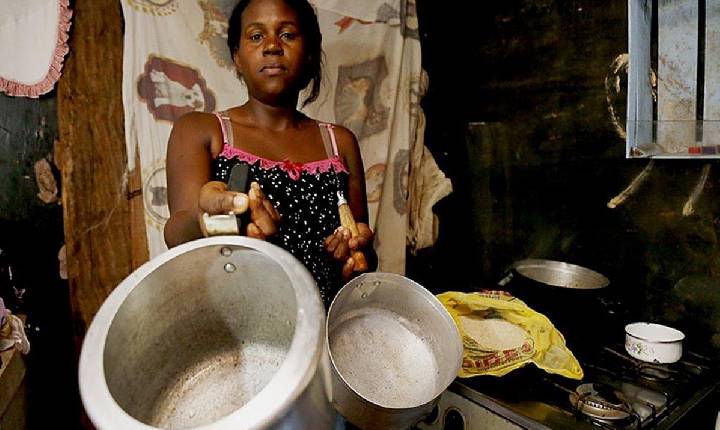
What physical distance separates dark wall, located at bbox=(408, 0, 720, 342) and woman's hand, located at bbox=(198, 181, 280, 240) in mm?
1530

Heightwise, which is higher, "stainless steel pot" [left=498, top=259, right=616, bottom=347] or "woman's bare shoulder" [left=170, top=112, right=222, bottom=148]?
"woman's bare shoulder" [left=170, top=112, right=222, bottom=148]

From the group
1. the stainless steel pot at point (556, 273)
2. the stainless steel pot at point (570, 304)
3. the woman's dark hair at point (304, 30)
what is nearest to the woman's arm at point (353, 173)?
the woman's dark hair at point (304, 30)

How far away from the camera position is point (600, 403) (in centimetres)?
124

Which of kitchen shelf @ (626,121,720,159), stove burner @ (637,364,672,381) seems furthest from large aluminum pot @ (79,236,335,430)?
kitchen shelf @ (626,121,720,159)

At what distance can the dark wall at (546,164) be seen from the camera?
5.56 ft

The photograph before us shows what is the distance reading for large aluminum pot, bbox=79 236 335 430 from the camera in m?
0.50

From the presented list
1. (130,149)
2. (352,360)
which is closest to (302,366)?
(352,360)

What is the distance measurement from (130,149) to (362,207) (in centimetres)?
84

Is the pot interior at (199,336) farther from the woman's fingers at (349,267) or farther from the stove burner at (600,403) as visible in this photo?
the stove burner at (600,403)

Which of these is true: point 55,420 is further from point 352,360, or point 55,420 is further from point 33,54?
point 352,360

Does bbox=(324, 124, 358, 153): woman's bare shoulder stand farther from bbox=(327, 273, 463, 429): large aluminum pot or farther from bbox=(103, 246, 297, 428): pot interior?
bbox=(103, 246, 297, 428): pot interior

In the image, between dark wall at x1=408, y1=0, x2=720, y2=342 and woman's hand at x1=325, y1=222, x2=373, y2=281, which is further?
dark wall at x1=408, y1=0, x2=720, y2=342

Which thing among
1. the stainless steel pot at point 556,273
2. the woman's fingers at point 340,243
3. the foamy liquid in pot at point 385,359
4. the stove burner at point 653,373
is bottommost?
the stove burner at point 653,373

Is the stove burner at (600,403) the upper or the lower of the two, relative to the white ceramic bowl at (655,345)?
lower
